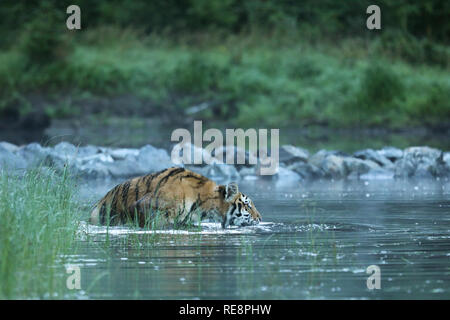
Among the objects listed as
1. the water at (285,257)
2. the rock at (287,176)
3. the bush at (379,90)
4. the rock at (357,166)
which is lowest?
the water at (285,257)

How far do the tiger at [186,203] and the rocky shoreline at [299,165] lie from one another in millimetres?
7118

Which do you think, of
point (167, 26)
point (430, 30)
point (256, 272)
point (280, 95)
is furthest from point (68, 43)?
point (256, 272)

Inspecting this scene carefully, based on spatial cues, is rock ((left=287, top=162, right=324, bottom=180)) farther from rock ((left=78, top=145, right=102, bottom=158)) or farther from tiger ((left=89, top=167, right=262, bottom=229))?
tiger ((left=89, top=167, right=262, bottom=229))

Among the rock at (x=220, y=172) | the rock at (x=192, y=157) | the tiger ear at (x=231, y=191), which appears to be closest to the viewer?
the tiger ear at (x=231, y=191)

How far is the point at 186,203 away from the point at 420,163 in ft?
28.8

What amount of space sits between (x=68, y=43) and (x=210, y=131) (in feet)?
25.7

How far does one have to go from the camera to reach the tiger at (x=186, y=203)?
30.7 feet

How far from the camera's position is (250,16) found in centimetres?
3588

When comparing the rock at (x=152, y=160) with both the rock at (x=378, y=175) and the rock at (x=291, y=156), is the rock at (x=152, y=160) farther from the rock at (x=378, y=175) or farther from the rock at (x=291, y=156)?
the rock at (x=378, y=175)

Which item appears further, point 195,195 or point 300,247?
point 195,195

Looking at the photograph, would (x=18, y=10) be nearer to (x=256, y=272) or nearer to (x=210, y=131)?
(x=210, y=131)

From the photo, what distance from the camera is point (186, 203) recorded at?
30.9 ft

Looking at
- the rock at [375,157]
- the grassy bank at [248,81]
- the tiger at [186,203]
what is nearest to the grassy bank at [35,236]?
the tiger at [186,203]

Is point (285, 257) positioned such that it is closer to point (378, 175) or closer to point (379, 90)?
point (378, 175)
